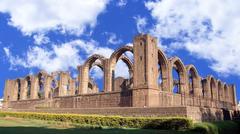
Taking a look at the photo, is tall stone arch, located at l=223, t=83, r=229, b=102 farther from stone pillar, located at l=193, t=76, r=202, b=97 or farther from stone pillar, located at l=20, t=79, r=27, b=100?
stone pillar, located at l=20, t=79, r=27, b=100

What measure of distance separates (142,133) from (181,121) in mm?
4605

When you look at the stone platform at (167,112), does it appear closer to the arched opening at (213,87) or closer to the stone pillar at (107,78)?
the stone pillar at (107,78)

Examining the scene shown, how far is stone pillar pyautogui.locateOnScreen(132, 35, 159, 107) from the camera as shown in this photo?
2716cm

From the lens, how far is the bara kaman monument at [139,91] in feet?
81.4

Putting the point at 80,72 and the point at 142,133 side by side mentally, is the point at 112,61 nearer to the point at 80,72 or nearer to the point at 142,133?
the point at 80,72

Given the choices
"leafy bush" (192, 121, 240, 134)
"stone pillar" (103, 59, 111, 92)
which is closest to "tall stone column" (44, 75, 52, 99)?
"stone pillar" (103, 59, 111, 92)

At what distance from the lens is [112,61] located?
3350cm

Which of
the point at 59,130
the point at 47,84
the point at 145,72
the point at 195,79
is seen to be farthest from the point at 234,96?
the point at 59,130

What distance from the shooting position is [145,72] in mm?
28047

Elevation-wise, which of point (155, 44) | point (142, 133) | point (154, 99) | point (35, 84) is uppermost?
point (155, 44)

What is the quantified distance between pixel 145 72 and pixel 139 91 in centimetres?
193

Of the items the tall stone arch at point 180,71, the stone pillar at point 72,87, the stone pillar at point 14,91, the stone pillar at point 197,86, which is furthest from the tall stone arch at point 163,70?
the stone pillar at point 14,91

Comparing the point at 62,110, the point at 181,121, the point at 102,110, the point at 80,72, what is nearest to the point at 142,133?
the point at 181,121

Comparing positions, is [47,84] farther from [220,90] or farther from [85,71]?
[220,90]
